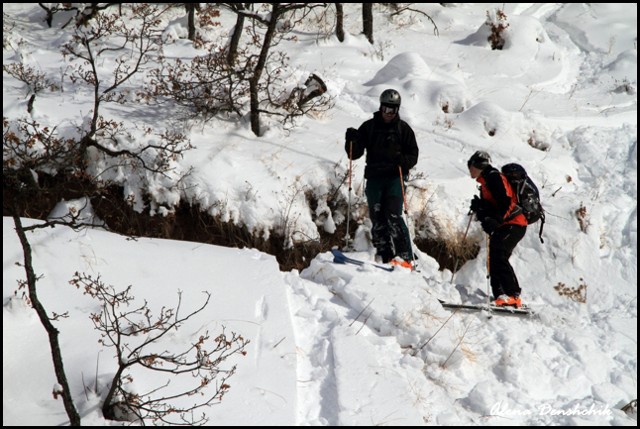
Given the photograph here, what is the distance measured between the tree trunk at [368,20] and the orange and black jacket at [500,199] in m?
8.47

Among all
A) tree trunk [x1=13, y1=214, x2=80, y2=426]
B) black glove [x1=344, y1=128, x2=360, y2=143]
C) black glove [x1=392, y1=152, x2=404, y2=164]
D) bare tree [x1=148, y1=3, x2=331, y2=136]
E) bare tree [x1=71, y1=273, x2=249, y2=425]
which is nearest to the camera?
tree trunk [x1=13, y1=214, x2=80, y2=426]

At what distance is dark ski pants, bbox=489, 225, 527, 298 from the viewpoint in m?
6.40

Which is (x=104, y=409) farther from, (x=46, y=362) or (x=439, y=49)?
(x=439, y=49)

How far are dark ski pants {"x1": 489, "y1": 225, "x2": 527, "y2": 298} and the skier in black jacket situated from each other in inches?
42.9

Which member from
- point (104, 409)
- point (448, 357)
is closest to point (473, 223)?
point (448, 357)

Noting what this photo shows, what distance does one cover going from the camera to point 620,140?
9.59 meters

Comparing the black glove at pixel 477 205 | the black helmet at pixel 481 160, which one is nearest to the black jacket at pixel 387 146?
the black helmet at pixel 481 160

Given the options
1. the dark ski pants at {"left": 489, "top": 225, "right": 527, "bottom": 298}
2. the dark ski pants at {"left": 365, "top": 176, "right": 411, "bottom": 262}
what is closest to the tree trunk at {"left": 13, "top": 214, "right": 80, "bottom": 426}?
the dark ski pants at {"left": 365, "top": 176, "right": 411, "bottom": 262}

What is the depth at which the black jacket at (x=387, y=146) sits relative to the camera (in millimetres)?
6828

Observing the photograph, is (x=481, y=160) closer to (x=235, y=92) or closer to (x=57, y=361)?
(x=235, y=92)

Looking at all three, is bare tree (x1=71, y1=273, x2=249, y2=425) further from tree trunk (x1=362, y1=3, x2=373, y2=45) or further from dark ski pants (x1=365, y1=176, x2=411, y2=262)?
tree trunk (x1=362, y1=3, x2=373, y2=45)

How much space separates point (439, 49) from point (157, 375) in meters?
11.7

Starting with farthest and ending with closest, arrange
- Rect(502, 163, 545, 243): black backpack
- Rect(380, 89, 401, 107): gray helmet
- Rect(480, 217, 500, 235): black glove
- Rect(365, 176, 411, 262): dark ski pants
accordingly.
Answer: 1. Rect(365, 176, 411, 262): dark ski pants
2. Rect(380, 89, 401, 107): gray helmet
3. Rect(480, 217, 500, 235): black glove
4. Rect(502, 163, 545, 243): black backpack

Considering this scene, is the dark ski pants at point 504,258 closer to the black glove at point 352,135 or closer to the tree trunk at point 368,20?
the black glove at point 352,135
